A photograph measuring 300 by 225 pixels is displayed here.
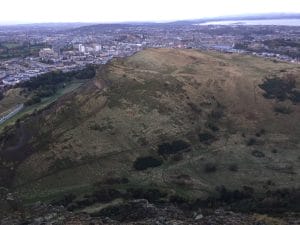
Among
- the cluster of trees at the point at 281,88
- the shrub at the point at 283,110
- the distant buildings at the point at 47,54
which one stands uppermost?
the cluster of trees at the point at 281,88

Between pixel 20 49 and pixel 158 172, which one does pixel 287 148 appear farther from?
pixel 20 49

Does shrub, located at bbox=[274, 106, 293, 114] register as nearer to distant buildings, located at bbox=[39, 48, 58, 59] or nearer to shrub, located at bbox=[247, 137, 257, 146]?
shrub, located at bbox=[247, 137, 257, 146]

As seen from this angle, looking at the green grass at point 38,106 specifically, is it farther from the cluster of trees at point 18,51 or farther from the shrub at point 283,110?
the cluster of trees at point 18,51

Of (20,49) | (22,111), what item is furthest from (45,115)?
(20,49)

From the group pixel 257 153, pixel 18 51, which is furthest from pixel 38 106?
pixel 18 51

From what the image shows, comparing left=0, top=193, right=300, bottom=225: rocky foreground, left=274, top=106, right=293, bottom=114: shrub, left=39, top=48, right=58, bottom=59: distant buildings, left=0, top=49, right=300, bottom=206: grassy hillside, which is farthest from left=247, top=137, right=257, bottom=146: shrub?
left=39, top=48, right=58, bottom=59: distant buildings

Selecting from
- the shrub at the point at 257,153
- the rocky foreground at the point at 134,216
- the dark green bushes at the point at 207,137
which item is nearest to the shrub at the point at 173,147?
the dark green bushes at the point at 207,137
